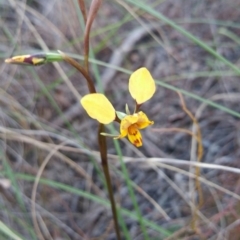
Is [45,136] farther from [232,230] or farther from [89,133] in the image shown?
[232,230]

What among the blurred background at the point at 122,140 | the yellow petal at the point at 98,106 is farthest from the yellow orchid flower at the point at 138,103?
the blurred background at the point at 122,140

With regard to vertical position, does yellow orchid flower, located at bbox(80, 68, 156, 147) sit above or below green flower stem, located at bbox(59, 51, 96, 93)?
below

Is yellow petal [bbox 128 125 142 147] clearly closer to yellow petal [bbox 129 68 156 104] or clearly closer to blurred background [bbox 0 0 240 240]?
yellow petal [bbox 129 68 156 104]

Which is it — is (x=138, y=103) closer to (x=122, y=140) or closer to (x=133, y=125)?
(x=133, y=125)

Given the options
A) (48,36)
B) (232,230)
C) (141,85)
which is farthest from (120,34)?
(141,85)

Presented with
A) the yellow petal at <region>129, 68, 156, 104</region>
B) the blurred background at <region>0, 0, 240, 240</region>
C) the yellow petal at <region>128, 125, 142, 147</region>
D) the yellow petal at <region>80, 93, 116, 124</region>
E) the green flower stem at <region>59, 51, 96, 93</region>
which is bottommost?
the yellow petal at <region>128, 125, 142, 147</region>

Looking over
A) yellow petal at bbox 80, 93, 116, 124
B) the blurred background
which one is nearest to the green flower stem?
yellow petal at bbox 80, 93, 116, 124

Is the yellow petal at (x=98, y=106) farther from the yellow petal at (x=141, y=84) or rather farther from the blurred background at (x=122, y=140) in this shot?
the blurred background at (x=122, y=140)
